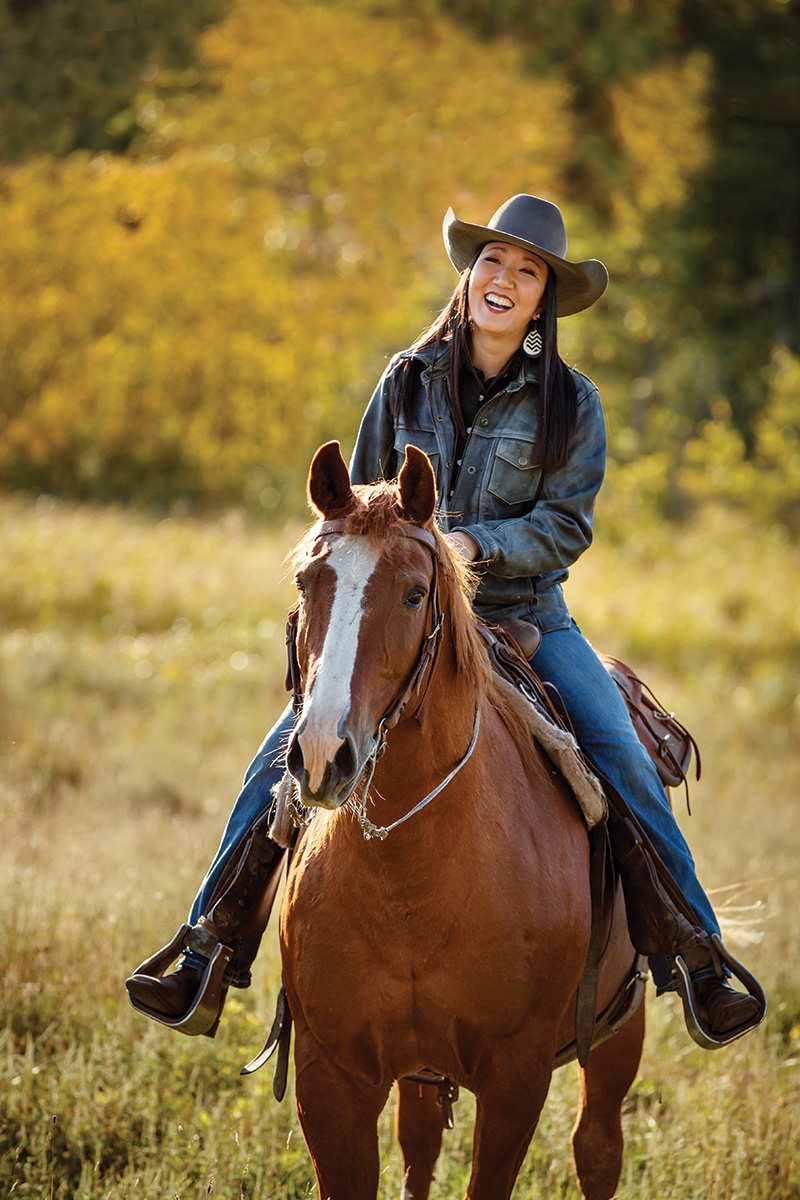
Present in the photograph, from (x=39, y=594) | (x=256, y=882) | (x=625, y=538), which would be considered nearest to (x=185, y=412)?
(x=39, y=594)

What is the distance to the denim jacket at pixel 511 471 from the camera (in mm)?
3424

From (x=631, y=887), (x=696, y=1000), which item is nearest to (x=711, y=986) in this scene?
(x=696, y=1000)

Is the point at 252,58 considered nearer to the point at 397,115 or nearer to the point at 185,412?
the point at 397,115

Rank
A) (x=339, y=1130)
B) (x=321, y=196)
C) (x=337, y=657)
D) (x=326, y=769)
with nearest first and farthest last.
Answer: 1. (x=326, y=769)
2. (x=337, y=657)
3. (x=339, y=1130)
4. (x=321, y=196)

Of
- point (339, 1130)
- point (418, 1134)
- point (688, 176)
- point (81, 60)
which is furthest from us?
point (688, 176)

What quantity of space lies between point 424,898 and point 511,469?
140cm

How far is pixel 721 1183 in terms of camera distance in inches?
155

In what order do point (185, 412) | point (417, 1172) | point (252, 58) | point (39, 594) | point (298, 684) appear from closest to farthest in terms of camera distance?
point (298, 684) → point (417, 1172) → point (39, 594) → point (252, 58) → point (185, 412)

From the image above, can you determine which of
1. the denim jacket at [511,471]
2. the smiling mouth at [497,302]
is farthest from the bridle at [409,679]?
the smiling mouth at [497,302]

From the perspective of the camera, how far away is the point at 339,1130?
9.30 ft

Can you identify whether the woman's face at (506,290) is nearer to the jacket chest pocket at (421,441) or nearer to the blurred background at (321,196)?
the jacket chest pocket at (421,441)

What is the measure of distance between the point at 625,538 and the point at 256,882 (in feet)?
54.3

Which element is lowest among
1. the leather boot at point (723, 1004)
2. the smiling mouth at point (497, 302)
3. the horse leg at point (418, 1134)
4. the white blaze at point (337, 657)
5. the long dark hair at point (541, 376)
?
the horse leg at point (418, 1134)

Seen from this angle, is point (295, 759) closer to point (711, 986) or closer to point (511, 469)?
point (511, 469)
